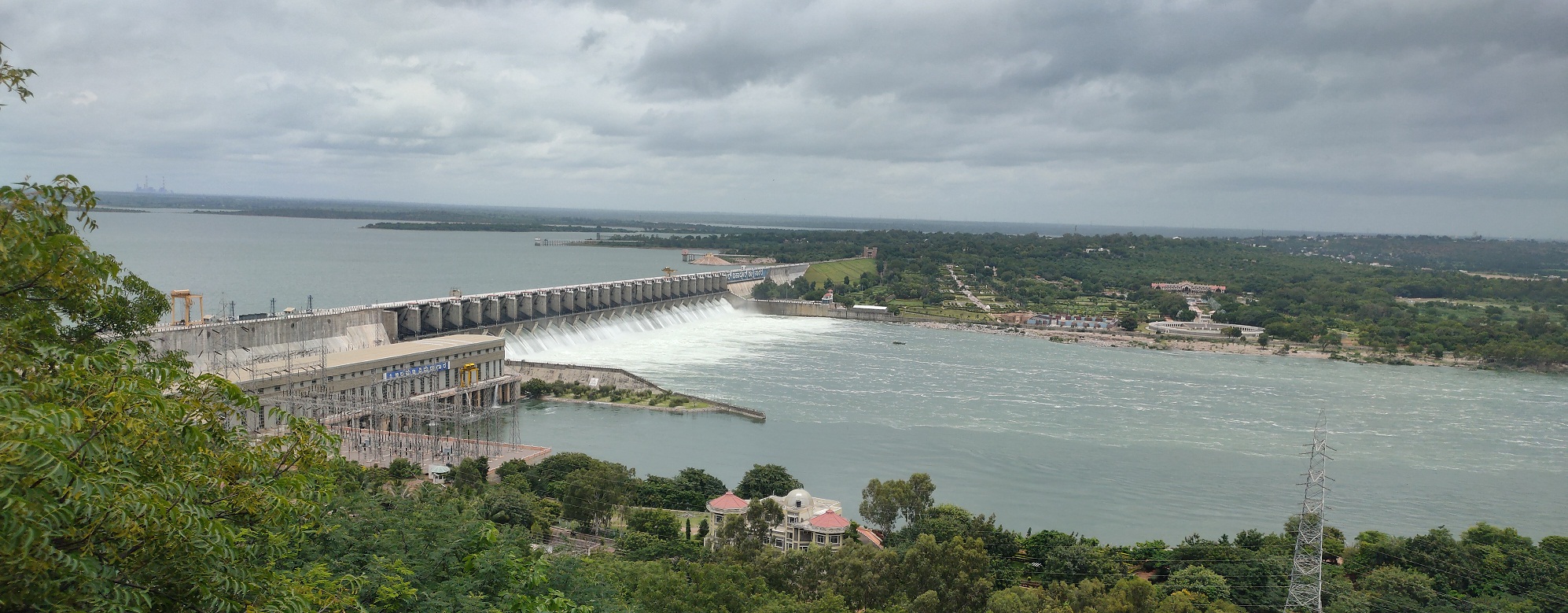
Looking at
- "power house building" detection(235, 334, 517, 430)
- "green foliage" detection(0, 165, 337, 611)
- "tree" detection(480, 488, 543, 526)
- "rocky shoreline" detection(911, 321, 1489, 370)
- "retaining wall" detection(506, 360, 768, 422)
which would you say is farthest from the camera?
"rocky shoreline" detection(911, 321, 1489, 370)

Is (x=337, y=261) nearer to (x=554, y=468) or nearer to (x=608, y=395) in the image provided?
(x=608, y=395)

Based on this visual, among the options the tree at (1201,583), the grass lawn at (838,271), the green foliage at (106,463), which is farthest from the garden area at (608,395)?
the grass lawn at (838,271)

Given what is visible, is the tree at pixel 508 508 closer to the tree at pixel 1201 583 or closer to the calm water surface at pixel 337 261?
the tree at pixel 1201 583

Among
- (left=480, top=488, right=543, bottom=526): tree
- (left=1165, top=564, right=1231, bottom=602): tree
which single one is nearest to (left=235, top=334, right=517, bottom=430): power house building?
(left=480, top=488, right=543, bottom=526): tree

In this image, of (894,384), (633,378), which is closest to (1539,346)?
(894,384)

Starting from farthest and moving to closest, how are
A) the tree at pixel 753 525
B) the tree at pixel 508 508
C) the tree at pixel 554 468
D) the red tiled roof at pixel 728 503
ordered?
the tree at pixel 554 468
the red tiled roof at pixel 728 503
the tree at pixel 753 525
the tree at pixel 508 508

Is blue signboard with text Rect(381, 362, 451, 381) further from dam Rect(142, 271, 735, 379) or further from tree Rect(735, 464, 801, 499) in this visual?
tree Rect(735, 464, 801, 499)
